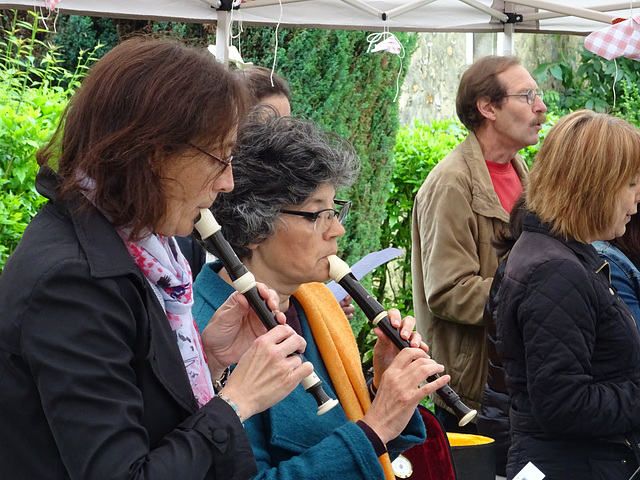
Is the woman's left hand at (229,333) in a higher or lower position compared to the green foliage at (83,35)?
lower

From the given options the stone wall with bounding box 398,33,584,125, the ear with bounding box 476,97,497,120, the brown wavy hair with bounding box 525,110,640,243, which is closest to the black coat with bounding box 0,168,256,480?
the brown wavy hair with bounding box 525,110,640,243

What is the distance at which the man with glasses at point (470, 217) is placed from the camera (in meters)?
4.03

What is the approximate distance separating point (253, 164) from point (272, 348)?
0.79 meters

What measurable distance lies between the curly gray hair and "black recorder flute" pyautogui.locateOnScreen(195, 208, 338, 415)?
1.04 feet

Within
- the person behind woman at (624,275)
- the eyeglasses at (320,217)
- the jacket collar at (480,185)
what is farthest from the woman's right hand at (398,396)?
the jacket collar at (480,185)

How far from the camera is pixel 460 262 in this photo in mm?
4016

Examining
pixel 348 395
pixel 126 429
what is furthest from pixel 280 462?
pixel 126 429

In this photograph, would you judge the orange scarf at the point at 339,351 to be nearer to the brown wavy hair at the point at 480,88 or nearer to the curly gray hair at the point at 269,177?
the curly gray hair at the point at 269,177

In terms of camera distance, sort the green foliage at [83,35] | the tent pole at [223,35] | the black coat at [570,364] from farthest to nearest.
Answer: the green foliage at [83,35] < the tent pole at [223,35] < the black coat at [570,364]

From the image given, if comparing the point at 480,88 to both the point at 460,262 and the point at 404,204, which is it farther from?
the point at 404,204

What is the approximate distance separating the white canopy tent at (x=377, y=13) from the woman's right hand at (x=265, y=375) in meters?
2.72

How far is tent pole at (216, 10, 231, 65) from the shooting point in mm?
4148

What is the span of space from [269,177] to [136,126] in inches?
32.0

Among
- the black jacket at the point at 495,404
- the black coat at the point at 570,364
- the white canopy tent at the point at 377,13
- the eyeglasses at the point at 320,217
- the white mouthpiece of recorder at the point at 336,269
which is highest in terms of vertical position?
the white canopy tent at the point at 377,13
